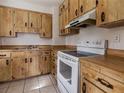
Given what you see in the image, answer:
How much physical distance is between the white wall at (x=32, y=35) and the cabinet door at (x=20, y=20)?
25 cm

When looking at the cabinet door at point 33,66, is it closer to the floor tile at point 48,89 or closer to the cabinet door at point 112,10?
the floor tile at point 48,89

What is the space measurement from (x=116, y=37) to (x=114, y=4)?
542mm

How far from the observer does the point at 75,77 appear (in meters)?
1.54

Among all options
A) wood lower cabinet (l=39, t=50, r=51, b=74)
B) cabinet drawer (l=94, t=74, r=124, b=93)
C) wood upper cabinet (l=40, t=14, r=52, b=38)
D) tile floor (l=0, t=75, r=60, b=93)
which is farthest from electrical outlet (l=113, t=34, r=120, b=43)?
wood upper cabinet (l=40, t=14, r=52, b=38)

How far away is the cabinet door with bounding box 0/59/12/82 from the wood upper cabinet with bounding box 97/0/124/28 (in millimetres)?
2568

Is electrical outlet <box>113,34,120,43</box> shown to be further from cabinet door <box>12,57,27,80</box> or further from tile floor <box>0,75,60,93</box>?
cabinet door <box>12,57,27,80</box>

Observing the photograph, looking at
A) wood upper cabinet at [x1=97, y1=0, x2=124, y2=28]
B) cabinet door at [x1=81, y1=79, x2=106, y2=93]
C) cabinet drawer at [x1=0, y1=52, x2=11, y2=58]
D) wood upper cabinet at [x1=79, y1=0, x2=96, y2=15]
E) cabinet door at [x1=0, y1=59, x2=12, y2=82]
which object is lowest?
cabinet door at [x1=0, y1=59, x2=12, y2=82]

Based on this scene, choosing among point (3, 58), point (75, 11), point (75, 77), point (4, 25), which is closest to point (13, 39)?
point (4, 25)

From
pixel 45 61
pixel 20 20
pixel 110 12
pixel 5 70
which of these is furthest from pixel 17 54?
pixel 110 12

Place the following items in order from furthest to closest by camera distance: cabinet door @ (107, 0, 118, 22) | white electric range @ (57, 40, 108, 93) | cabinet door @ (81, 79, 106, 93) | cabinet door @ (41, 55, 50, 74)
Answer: cabinet door @ (41, 55, 50, 74) < white electric range @ (57, 40, 108, 93) < cabinet door @ (107, 0, 118, 22) < cabinet door @ (81, 79, 106, 93)

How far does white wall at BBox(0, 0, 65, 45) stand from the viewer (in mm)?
3470

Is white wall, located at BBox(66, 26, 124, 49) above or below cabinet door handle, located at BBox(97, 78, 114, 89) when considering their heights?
above

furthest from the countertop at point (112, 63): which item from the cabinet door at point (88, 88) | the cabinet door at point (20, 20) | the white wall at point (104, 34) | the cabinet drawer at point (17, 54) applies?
the cabinet door at point (20, 20)

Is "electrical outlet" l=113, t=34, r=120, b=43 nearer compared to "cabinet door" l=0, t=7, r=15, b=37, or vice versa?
"electrical outlet" l=113, t=34, r=120, b=43
